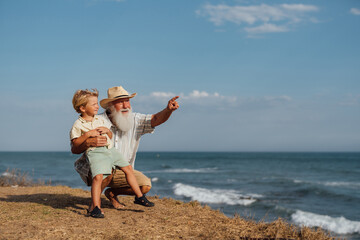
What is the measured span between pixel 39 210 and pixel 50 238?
161 centimetres

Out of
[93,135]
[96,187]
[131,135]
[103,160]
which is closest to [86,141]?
[93,135]

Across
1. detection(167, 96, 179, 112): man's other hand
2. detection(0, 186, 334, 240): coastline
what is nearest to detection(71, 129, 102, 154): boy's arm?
detection(0, 186, 334, 240): coastline

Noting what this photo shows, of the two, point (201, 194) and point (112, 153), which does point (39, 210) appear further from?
point (201, 194)

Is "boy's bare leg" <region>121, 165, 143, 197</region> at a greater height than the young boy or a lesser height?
lesser

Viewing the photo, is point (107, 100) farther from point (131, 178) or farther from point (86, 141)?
point (131, 178)

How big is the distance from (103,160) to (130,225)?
37.1 inches

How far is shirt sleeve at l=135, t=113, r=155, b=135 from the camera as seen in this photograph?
214 inches

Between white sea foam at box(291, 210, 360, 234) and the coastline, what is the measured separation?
797cm

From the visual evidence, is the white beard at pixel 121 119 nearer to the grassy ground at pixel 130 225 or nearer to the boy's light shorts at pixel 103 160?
the boy's light shorts at pixel 103 160

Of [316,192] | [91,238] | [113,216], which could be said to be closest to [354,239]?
[113,216]

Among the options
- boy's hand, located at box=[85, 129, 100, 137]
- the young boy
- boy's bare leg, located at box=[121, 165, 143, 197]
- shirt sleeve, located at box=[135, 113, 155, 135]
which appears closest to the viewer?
boy's hand, located at box=[85, 129, 100, 137]

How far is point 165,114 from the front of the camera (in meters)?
5.29

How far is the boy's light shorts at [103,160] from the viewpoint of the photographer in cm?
473

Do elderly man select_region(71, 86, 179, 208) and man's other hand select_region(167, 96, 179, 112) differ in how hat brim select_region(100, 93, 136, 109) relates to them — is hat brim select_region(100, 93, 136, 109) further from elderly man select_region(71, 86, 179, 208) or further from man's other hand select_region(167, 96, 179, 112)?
man's other hand select_region(167, 96, 179, 112)
